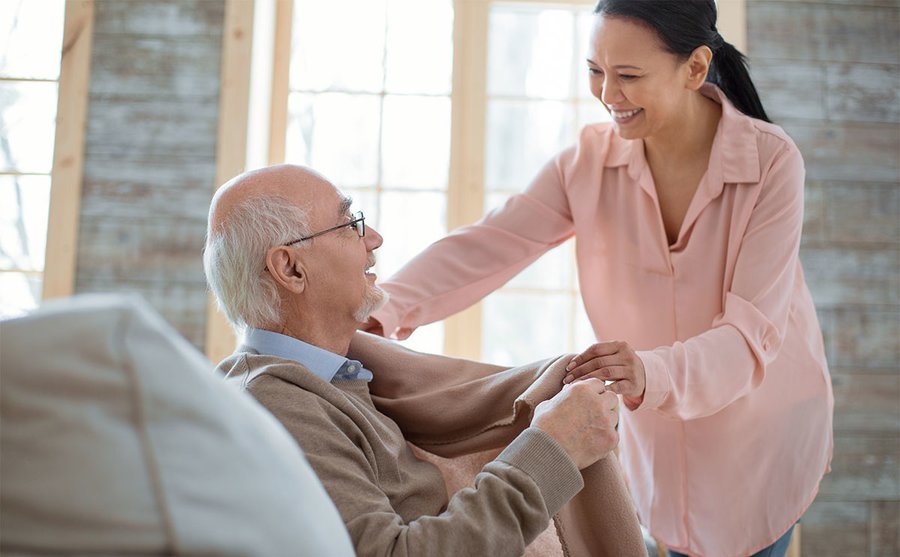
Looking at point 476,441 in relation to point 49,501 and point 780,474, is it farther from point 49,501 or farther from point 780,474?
point 49,501

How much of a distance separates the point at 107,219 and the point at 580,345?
197cm

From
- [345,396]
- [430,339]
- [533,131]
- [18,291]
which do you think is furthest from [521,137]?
[345,396]

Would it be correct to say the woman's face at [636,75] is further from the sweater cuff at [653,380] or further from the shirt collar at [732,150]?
the sweater cuff at [653,380]

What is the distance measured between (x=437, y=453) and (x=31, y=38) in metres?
3.07

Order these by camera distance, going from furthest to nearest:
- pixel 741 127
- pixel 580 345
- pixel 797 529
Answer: pixel 580 345 < pixel 797 529 < pixel 741 127

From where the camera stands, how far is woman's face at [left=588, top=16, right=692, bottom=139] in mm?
1941

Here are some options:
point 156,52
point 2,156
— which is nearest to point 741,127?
point 156,52

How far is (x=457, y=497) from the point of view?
1.34m

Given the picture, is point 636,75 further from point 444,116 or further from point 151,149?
point 151,149

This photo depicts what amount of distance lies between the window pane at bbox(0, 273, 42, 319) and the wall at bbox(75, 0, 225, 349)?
30 cm

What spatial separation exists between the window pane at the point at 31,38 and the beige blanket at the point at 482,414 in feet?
8.97

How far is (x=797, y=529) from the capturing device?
142 inches

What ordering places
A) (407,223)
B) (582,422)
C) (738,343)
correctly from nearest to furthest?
1. (582,422)
2. (738,343)
3. (407,223)

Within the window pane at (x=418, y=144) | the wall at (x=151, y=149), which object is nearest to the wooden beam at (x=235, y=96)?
the wall at (x=151, y=149)
